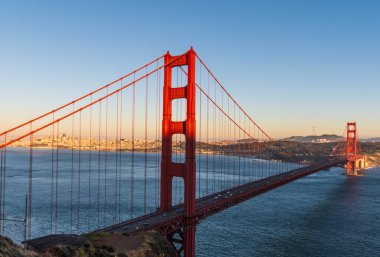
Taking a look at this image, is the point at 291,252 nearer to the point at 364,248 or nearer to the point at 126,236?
the point at 364,248

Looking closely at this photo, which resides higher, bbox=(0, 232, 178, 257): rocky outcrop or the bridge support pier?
the bridge support pier

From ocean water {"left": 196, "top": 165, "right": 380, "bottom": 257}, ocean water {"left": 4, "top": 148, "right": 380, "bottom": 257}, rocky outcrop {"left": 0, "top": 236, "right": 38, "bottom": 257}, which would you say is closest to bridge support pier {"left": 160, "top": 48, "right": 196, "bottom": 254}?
ocean water {"left": 4, "top": 148, "right": 380, "bottom": 257}

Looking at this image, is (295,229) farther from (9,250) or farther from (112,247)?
(9,250)

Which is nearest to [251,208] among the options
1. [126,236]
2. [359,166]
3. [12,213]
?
[12,213]

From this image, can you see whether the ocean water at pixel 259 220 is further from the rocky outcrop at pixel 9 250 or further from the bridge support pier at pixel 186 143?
the rocky outcrop at pixel 9 250

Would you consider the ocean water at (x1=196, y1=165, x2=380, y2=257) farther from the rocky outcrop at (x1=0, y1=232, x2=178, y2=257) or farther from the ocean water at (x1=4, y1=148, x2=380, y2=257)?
the rocky outcrop at (x1=0, y1=232, x2=178, y2=257)

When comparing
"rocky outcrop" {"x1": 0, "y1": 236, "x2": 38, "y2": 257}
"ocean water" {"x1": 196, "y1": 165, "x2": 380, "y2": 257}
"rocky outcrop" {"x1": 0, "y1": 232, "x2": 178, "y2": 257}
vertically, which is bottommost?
"ocean water" {"x1": 196, "y1": 165, "x2": 380, "y2": 257}

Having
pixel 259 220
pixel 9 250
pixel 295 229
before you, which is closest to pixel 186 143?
pixel 9 250
